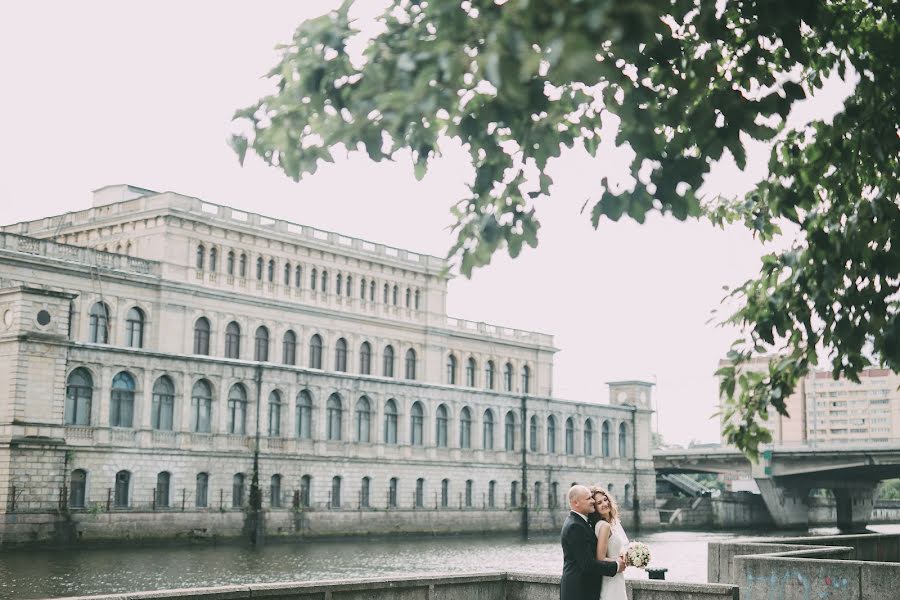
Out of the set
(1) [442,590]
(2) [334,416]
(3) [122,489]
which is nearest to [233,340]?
(2) [334,416]

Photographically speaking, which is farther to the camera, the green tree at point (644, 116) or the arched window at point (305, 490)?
the arched window at point (305, 490)

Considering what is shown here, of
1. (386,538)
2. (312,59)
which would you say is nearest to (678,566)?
(386,538)

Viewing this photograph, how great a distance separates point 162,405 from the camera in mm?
58812

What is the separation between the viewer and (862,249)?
34.3 feet

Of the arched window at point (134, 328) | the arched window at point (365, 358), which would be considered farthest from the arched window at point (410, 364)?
the arched window at point (134, 328)

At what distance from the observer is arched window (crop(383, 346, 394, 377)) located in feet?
278

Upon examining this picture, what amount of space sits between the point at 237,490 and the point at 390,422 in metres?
13.7

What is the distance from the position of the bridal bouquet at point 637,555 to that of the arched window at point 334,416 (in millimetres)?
56067

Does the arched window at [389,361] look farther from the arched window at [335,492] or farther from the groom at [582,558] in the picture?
the groom at [582,558]

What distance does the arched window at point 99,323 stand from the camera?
6588 cm

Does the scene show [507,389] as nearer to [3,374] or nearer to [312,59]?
[3,374]

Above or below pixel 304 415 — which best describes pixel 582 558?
below

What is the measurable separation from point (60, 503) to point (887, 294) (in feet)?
152

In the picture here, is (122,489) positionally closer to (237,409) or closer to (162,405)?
(162,405)
